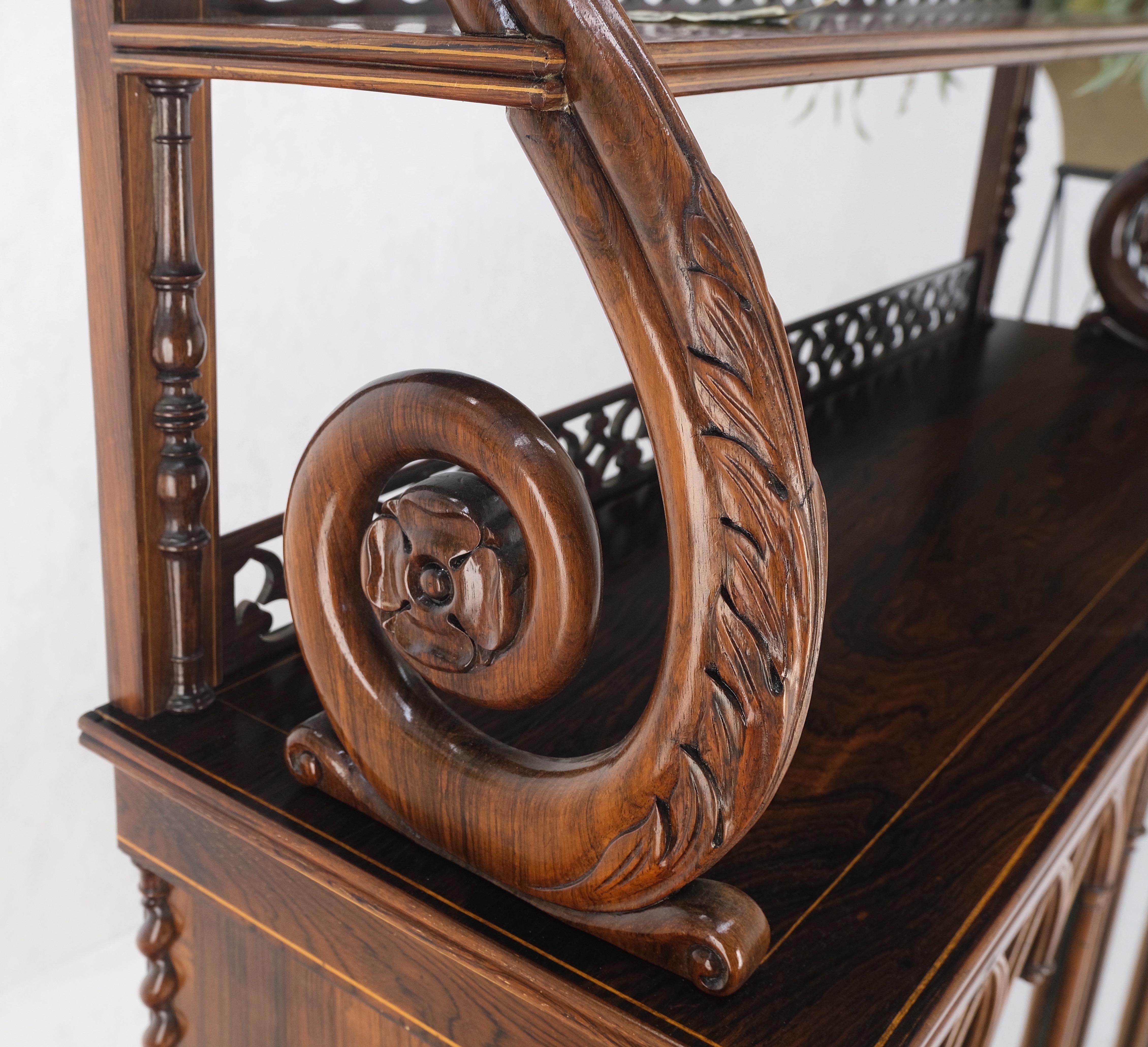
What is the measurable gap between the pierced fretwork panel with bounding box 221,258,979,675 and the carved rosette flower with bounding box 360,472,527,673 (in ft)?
0.81

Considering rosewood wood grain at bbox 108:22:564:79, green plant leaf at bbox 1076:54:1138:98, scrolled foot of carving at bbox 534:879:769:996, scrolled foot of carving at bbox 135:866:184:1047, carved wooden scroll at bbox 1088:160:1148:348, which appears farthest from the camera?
green plant leaf at bbox 1076:54:1138:98

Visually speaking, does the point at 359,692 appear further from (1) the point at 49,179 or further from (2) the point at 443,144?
(2) the point at 443,144

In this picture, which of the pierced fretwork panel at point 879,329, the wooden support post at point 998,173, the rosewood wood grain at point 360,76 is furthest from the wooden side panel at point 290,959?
the wooden support post at point 998,173

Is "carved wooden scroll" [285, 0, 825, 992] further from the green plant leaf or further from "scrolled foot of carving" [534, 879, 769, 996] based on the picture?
the green plant leaf

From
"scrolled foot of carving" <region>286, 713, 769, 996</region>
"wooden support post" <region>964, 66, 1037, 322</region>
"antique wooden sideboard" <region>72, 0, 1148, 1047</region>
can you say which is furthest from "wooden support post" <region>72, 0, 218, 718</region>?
"wooden support post" <region>964, 66, 1037, 322</region>

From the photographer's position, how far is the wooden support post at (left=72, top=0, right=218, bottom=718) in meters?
0.69

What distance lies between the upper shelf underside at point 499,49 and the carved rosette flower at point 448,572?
184 millimetres

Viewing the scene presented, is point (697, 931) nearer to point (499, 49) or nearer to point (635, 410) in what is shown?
point (499, 49)

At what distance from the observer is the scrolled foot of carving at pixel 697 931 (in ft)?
1.92

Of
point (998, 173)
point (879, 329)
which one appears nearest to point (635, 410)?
point (879, 329)

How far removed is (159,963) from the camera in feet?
2.85

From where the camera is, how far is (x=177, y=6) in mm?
680

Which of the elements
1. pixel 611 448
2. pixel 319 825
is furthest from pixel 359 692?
pixel 611 448

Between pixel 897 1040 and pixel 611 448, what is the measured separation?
0.67 metres
